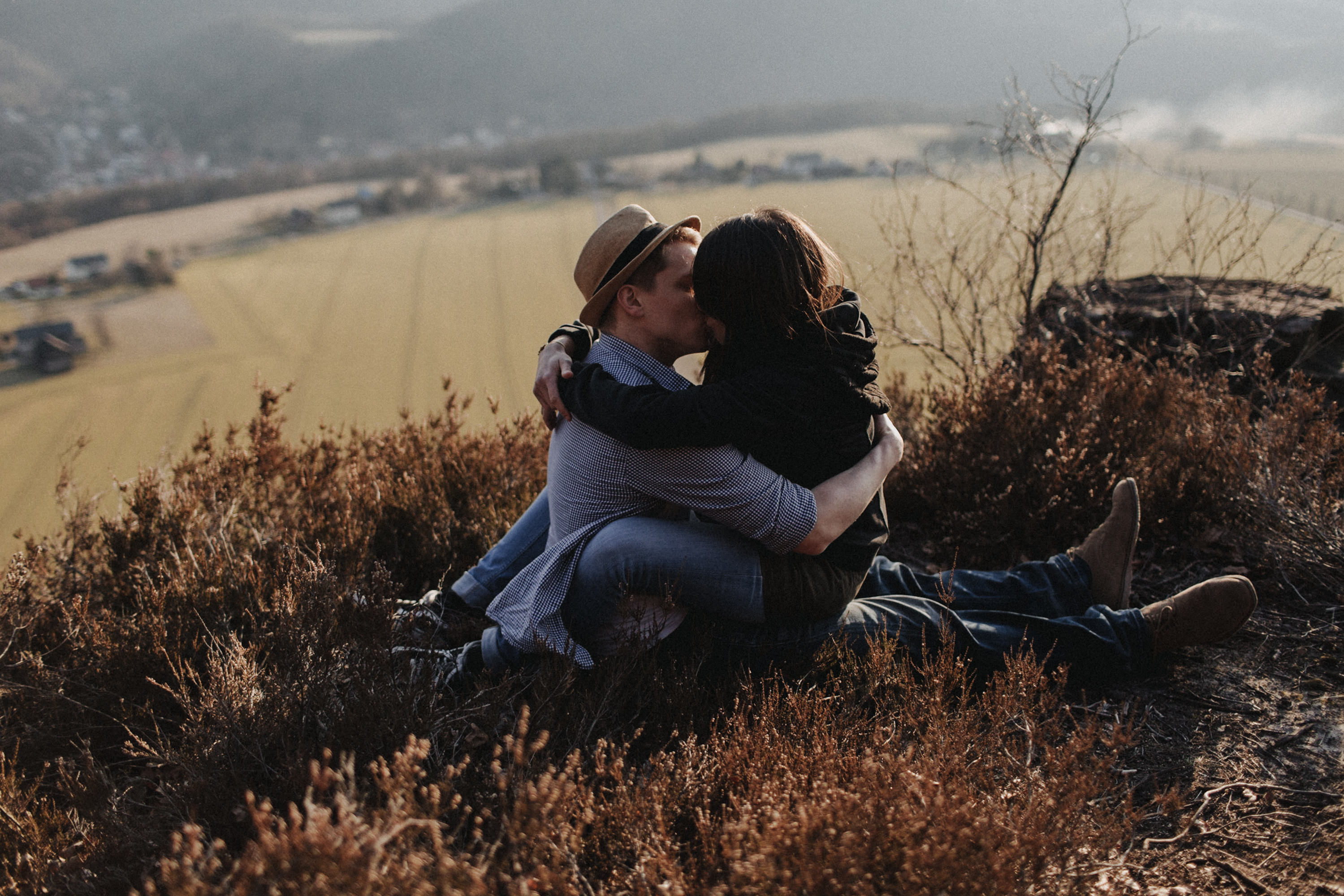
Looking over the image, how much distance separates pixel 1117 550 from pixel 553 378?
1816mm

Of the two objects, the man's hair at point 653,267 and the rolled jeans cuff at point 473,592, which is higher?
the man's hair at point 653,267

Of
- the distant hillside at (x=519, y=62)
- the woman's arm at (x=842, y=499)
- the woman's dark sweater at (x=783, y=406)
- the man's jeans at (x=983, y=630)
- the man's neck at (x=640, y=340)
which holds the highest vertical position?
the distant hillside at (x=519, y=62)

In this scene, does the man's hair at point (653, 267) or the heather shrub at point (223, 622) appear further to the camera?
the man's hair at point (653, 267)

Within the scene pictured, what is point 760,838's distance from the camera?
1.33m

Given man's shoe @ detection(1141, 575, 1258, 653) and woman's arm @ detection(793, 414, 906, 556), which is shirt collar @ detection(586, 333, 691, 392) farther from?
man's shoe @ detection(1141, 575, 1258, 653)

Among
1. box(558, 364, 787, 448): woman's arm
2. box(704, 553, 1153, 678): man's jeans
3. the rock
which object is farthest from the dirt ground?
the rock

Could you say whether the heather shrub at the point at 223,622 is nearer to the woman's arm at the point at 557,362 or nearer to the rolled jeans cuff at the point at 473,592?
the rolled jeans cuff at the point at 473,592

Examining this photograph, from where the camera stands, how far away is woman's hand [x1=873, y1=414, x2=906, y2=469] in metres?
2.21

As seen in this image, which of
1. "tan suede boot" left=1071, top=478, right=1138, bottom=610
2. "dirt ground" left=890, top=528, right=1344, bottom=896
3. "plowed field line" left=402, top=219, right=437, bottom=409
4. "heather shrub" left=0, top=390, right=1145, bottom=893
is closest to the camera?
"heather shrub" left=0, top=390, right=1145, bottom=893

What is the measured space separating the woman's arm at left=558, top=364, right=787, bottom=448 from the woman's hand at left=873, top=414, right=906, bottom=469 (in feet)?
1.51

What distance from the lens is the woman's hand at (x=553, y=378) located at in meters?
2.13

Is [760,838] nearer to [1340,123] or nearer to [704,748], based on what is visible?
[704,748]

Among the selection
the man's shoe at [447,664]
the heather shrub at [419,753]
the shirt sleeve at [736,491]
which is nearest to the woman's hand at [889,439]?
the shirt sleeve at [736,491]

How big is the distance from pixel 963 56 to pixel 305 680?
15533cm
